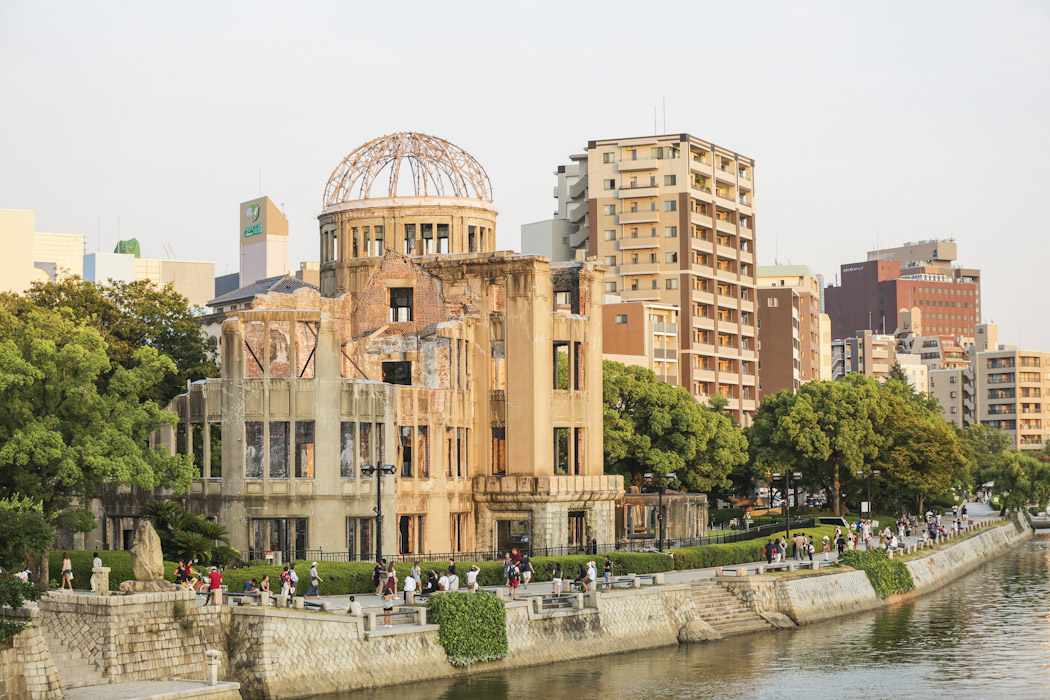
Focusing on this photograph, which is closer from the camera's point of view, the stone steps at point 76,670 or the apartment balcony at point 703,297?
the stone steps at point 76,670

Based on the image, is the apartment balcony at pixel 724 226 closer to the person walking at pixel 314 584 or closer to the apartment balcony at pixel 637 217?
A: the apartment balcony at pixel 637 217

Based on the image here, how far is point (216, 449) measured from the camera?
6200 centimetres

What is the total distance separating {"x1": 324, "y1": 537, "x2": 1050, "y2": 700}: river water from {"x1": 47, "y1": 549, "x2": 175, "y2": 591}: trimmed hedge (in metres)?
10.6

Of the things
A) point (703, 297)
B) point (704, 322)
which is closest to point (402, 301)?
point (704, 322)

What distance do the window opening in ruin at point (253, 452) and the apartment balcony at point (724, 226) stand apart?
330ft

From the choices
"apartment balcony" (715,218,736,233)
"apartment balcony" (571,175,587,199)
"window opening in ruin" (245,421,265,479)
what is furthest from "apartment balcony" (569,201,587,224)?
"window opening in ruin" (245,421,265,479)

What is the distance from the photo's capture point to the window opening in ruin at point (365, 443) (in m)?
63.6

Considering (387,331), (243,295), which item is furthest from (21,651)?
(243,295)

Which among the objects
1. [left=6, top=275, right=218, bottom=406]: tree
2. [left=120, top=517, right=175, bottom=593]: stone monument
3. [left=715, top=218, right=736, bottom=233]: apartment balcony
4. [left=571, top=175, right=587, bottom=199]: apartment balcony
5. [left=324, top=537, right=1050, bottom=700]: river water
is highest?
[left=571, top=175, right=587, bottom=199]: apartment balcony

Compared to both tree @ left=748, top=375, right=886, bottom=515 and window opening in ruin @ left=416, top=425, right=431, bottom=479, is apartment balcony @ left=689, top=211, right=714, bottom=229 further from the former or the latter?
window opening in ruin @ left=416, top=425, right=431, bottom=479

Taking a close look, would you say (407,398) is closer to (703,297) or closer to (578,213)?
(703,297)

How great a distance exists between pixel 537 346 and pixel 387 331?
8004 mm

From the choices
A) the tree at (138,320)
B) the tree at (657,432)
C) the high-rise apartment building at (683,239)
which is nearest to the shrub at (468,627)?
the tree at (138,320)

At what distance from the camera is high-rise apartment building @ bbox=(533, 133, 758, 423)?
15062 cm
